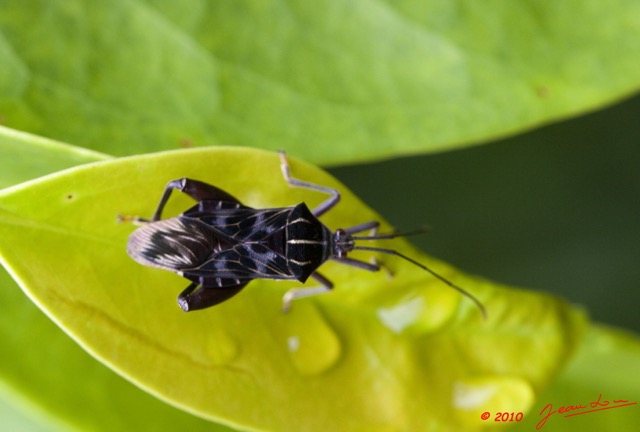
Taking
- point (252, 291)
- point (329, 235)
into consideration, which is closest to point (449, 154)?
point (329, 235)

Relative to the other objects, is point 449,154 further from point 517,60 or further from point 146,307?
point 146,307

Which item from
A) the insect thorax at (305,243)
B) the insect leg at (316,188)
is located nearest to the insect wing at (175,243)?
the insect thorax at (305,243)

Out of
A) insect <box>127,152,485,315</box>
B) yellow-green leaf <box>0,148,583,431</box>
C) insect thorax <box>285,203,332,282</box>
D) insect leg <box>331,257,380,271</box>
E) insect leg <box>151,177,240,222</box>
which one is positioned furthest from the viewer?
insect thorax <box>285,203,332,282</box>

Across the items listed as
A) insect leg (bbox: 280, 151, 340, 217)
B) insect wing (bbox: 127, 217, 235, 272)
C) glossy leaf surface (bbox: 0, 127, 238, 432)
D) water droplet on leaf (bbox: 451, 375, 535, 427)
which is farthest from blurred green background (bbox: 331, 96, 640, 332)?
glossy leaf surface (bbox: 0, 127, 238, 432)

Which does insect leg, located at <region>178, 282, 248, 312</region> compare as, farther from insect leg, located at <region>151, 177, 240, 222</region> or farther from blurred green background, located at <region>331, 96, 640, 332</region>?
blurred green background, located at <region>331, 96, 640, 332</region>

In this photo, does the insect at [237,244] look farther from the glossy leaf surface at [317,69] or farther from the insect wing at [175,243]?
the glossy leaf surface at [317,69]

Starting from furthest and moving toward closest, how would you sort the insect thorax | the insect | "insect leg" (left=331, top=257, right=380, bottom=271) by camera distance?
1. the insect thorax
2. "insect leg" (left=331, top=257, right=380, bottom=271)
3. the insect

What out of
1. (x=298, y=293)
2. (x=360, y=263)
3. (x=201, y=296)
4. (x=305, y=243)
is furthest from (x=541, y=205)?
(x=201, y=296)

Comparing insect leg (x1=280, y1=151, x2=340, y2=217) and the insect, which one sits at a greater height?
insect leg (x1=280, y1=151, x2=340, y2=217)
